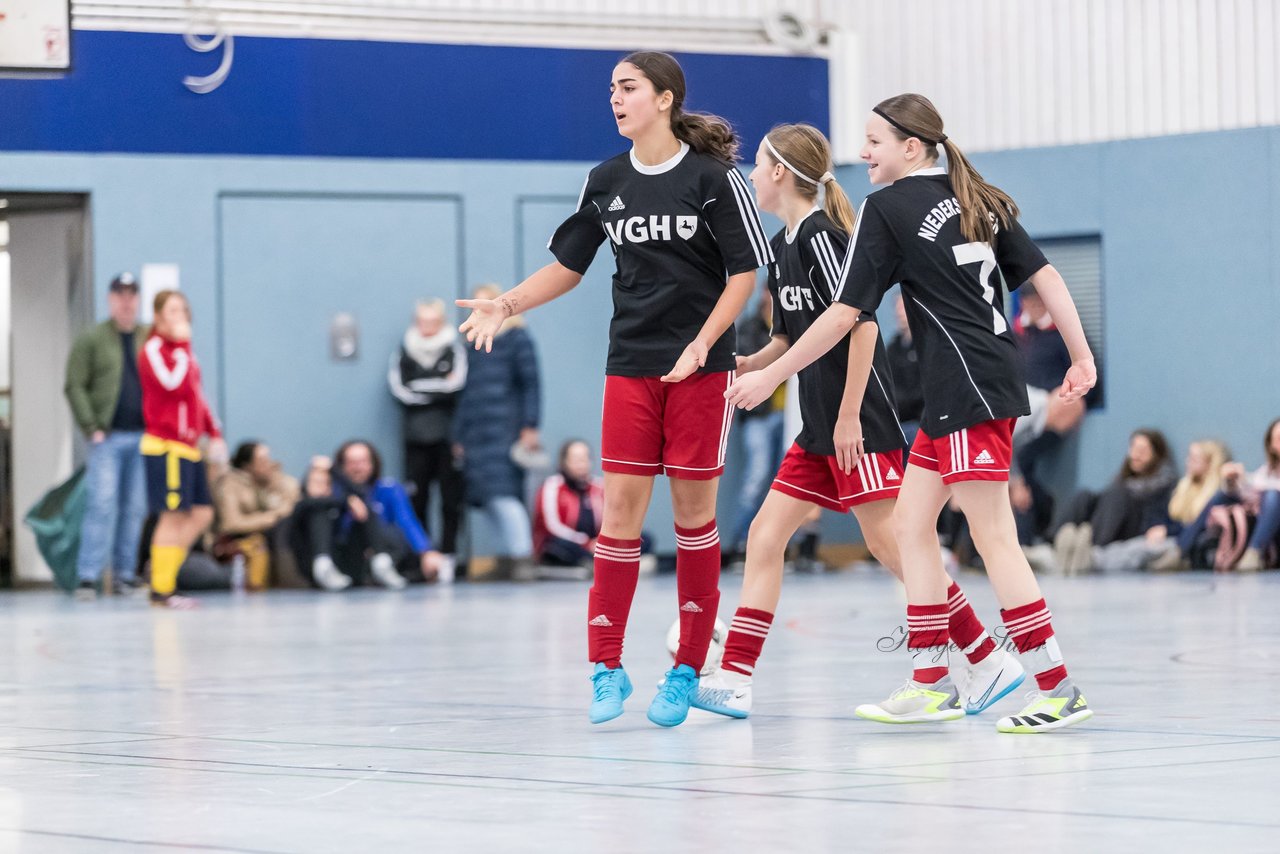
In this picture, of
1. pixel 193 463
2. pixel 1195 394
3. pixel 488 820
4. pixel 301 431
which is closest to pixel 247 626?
pixel 193 463

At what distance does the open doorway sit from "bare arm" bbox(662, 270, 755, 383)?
1048 centimetres

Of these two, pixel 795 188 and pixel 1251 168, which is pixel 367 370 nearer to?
pixel 1251 168

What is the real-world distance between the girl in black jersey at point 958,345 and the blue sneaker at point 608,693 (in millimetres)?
753

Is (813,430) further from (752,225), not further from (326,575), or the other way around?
(326,575)

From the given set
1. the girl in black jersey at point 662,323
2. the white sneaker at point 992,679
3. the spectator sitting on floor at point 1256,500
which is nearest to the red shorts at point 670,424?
the girl in black jersey at point 662,323

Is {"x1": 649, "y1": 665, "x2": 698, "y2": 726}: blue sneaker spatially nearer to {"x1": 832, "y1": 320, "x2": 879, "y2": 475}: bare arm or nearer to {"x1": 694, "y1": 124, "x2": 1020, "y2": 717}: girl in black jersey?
{"x1": 694, "y1": 124, "x2": 1020, "y2": 717}: girl in black jersey

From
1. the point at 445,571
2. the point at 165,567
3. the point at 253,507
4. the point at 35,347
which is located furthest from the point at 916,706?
the point at 35,347

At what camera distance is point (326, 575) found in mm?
14586

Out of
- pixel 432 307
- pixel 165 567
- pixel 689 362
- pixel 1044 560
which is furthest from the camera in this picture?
pixel 432 307

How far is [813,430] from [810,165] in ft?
2.56

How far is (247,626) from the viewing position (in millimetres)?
10789

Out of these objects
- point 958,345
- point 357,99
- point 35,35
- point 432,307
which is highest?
point 357,99

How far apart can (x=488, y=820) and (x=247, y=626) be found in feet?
22.3

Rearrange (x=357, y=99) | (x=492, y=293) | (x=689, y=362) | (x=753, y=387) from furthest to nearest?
1. (x=357, y=99)
2. (x=492, y=293)
3. (x=689, y=362)
4. (x=753, y=387)
